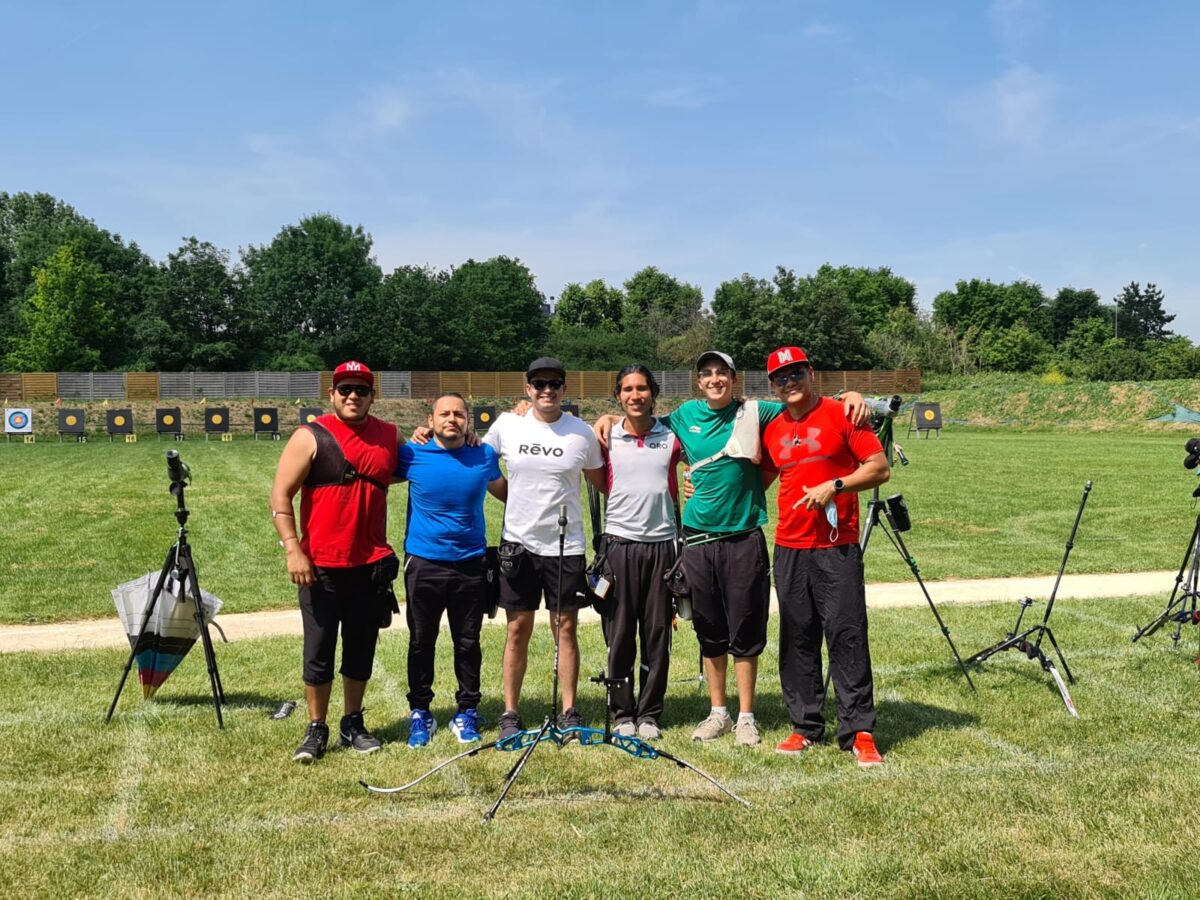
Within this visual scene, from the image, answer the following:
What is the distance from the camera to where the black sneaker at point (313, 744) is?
519 centimetres

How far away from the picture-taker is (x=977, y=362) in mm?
90125

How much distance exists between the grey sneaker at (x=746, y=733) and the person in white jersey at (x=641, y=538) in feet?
1.50

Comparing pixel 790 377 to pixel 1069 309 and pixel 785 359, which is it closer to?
pixel 785 359

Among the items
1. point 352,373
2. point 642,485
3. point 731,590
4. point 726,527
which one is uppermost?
point 352,373

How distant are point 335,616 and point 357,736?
0.72 meters

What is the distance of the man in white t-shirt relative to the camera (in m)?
5.42

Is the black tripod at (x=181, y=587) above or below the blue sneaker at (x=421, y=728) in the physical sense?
above

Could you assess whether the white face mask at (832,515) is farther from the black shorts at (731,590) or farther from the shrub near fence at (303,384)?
the shrub near fence at (303,384)

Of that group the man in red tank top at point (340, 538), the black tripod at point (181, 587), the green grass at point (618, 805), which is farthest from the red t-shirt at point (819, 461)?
the black tripod at point (181, 587)

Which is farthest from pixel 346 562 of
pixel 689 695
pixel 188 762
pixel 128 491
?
pixel 128 491

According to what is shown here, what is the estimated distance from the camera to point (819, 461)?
17.5 feet

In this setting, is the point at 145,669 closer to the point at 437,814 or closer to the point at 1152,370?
the point at 437,814

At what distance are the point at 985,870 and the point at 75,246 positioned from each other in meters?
78.6

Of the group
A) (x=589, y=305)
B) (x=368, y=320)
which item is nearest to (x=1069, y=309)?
(x=589, y=305)
